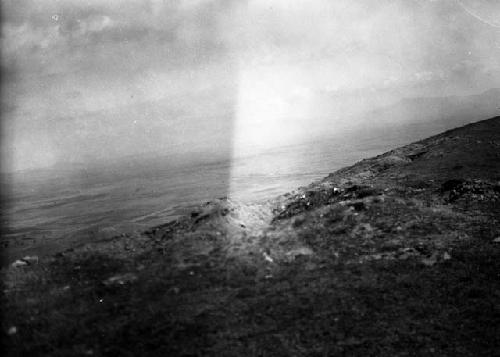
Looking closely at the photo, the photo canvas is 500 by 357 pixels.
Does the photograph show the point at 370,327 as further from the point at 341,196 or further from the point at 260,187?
the point at 260,187

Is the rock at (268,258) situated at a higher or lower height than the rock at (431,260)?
higher

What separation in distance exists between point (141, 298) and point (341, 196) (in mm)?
13237

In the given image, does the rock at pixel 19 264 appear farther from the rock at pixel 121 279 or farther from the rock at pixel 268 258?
the rock at pixel 268 258

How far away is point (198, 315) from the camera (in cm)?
1001

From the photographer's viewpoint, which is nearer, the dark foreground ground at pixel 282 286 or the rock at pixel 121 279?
the dark foreground ground at pixel 282 286

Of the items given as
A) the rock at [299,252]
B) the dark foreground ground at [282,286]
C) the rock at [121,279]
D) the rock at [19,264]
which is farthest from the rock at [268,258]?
the rock at [19,264]

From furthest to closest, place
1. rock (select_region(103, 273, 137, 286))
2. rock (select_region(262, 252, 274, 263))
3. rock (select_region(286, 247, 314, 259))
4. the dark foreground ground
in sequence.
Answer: rock (select_region(286, 247, 314, 259))
rock (select_region(262, 252, 274, 263))
rock (select_region(103, 273, 137, 286))
the dark foreground ground

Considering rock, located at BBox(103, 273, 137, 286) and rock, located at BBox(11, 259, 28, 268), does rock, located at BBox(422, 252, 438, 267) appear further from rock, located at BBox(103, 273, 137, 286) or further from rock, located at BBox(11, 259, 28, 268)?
rock, located at BBox(11, 259, 28, 268)

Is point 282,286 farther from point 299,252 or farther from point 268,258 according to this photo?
point 299,252

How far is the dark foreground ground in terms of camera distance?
8.88 meters

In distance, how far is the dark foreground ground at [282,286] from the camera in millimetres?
8883

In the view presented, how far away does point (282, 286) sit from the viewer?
37.9 ft

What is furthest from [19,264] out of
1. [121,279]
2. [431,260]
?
[431,260]

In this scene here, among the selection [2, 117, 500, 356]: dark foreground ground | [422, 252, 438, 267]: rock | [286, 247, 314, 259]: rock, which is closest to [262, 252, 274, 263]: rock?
[2, 117, 500, 356]: dark foreground ground
